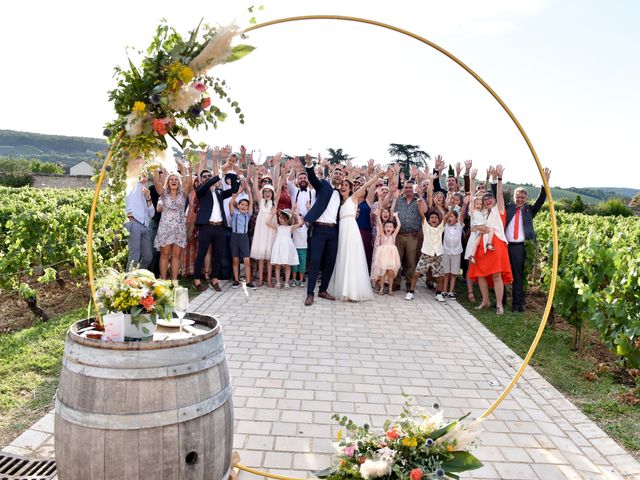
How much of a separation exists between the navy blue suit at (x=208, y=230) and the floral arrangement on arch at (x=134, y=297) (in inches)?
262

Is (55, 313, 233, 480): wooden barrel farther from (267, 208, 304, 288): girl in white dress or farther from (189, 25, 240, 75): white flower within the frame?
(267, 208, 304, 288): girl in white dress

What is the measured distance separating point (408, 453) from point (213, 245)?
7567mm

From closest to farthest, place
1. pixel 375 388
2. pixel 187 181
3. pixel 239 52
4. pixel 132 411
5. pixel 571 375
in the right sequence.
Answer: pixel 132 411
pixel 239 52
pixel 375 388
pixel 571 375
pixel 187 181

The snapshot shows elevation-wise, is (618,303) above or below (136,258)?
above

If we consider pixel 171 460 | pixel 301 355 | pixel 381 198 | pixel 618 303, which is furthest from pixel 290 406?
pixel 381 198

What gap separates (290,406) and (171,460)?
2087mm

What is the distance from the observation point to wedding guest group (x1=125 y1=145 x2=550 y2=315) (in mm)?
9109

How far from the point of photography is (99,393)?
2713 mm

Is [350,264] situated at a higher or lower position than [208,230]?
lower

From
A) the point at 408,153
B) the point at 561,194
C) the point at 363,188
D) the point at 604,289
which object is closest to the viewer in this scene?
the point at 604,289

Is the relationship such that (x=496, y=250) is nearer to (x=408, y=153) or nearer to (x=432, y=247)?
(x=432, y=247)

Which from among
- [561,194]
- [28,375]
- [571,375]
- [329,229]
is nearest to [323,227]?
[329,229]

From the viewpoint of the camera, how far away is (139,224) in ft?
30.3

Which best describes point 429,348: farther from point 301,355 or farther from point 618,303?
point 618,303
